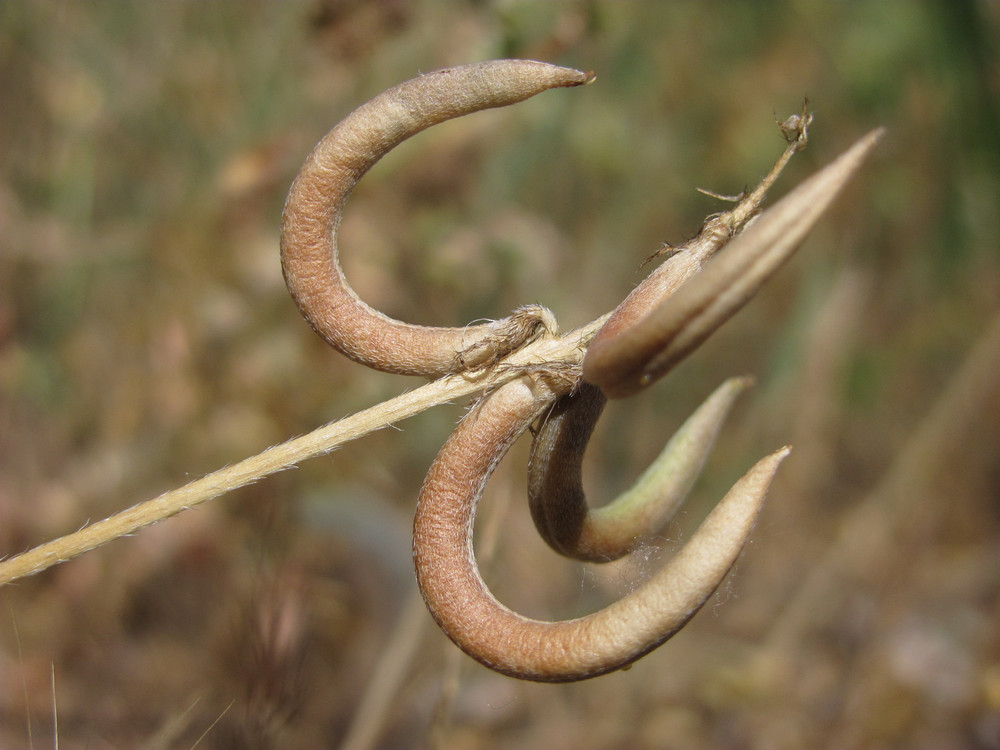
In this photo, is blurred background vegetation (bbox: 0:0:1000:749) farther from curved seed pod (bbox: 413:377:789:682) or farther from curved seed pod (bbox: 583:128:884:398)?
curved seed pod (bbox: 583:128:884:398)

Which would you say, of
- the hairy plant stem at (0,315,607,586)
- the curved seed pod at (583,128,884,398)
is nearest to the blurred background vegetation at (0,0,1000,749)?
the hairy plant stem at (0,315,607,586)

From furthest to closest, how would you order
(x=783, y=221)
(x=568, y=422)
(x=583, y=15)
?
(x=583, y=15), (x=568, y=422), (x=783, y=221)

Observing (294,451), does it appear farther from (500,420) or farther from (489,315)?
(489,315)

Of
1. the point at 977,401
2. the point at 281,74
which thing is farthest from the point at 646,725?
the point at 281,74

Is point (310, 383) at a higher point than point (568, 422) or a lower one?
lower

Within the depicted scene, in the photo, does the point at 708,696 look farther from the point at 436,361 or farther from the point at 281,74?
the point at 281,74

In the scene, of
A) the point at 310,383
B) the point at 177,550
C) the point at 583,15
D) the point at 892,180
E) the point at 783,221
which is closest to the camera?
the point at 783,221

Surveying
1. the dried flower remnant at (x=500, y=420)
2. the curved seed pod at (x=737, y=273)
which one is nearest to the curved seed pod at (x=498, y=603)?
the dried flower remnant at (x=500, y=420)
